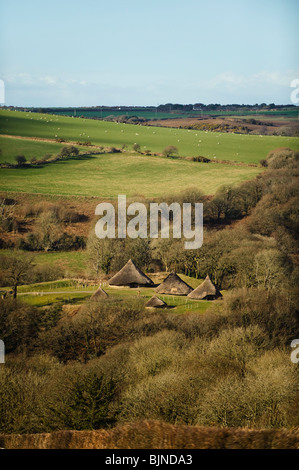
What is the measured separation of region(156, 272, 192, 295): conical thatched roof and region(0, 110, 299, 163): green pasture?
144 ft

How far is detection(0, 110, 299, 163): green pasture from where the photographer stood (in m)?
85.0

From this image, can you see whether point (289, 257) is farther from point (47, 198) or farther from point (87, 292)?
point (47, 198)

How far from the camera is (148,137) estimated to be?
95062mm

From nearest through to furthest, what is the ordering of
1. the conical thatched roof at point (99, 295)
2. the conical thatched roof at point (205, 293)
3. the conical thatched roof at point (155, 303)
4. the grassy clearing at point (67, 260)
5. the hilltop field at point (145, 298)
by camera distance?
1. the hilltop field at point (145, 298)
2. the conical thatched roof at point (155, 303)
3. the conical thatched roof at point (99, 295)
4. the conical thatched roof at point (205, 293)
5. the grassy clearing at point (67, 260)

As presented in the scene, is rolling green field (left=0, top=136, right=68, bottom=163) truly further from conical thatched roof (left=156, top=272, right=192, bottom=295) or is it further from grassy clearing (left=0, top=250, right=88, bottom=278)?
conical thatched roof (left=156, top=272, right=192, bottom=295)

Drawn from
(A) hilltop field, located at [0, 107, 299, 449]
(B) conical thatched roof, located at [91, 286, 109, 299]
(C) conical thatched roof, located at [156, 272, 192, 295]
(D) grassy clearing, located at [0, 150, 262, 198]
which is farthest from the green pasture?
(B) conical thatched roof, located at [91, 286, 109, 299]

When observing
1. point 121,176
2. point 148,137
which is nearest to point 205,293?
point 121,176

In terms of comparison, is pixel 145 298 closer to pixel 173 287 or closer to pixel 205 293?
pixel 173 287

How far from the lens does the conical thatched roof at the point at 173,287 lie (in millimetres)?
40375

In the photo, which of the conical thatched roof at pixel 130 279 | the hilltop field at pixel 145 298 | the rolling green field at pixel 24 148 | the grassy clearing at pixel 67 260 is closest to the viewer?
the hilltop field at pixel 145 298

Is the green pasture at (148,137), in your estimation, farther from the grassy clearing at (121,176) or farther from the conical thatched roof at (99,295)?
the conical thatched roof at (99,295)

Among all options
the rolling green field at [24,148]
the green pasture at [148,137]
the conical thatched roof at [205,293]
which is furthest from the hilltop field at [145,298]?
the green pasture at [148,137]

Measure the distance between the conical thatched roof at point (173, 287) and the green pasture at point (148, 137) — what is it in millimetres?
44042

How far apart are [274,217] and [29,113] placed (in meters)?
64.9
